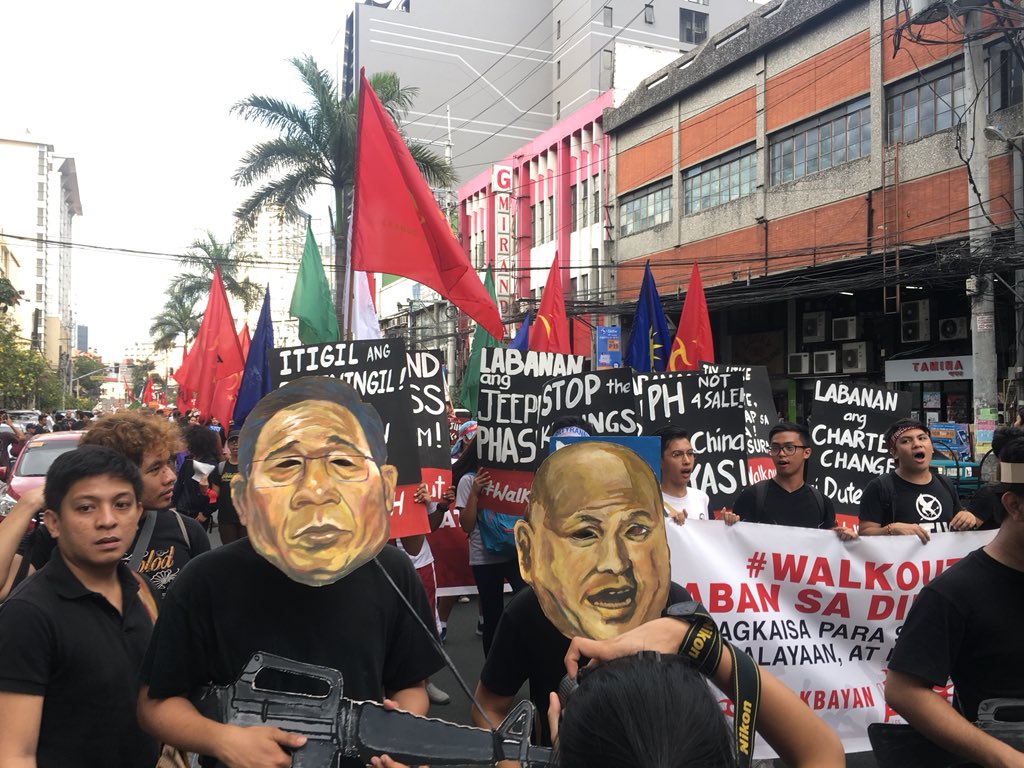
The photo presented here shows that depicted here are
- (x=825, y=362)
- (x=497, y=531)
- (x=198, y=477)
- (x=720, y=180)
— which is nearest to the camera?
(x=497, y=531)

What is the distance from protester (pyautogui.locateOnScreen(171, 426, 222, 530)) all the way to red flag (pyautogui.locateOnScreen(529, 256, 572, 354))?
5.29m

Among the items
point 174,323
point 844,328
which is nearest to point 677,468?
point 844,328

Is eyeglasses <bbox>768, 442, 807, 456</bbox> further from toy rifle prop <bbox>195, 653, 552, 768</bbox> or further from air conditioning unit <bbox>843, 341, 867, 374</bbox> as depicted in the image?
air conditioning unit <bbox>843, 341, 867, 374</bbox>

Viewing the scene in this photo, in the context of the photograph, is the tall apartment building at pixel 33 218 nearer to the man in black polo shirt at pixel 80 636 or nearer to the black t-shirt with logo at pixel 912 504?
the black t-shirt with logo at pixel 912 504

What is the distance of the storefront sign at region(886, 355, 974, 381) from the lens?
57.9 feet

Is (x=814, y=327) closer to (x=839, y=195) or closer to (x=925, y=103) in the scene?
(x=839, y=195)

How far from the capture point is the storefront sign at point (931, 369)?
1766 centimetres

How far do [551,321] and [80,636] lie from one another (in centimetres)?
980

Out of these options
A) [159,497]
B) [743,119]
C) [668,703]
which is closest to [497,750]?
[668,703]

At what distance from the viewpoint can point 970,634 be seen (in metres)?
2.39

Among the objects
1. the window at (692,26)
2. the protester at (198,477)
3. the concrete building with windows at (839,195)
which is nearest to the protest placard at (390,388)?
the protester at (198,477)

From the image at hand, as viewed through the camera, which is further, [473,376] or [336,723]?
[473,376]

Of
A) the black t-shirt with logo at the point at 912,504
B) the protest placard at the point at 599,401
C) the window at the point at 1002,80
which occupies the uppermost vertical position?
the window at the point at 1002,80

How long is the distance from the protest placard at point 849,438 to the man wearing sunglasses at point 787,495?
2.08ft
